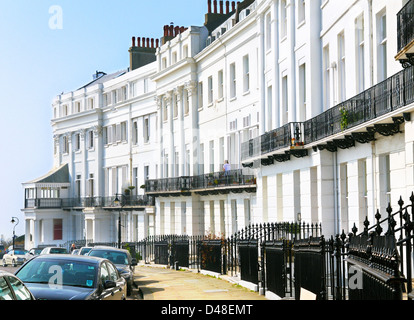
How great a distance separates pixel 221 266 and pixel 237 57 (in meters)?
15.4

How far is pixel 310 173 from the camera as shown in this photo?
2548 centimetres

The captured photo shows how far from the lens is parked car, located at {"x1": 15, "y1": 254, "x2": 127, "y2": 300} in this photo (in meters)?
10.6

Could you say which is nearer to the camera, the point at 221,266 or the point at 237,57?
the point at 221,266

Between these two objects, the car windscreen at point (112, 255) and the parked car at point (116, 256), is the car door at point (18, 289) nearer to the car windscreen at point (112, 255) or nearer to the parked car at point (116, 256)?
the parked car at point (116, 256)

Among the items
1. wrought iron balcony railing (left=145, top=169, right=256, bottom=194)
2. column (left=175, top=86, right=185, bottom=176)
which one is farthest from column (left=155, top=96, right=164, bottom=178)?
column (left=175, top=86, right=185, bottom=176)

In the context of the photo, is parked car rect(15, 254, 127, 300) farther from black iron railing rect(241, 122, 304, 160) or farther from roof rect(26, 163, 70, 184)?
roof rect(26, 163, 70, 184)

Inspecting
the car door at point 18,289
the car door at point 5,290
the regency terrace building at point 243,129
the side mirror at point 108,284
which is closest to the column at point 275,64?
the regency terrace building at point 243,129

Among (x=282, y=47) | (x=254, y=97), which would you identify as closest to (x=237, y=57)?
(x=254, y=97)

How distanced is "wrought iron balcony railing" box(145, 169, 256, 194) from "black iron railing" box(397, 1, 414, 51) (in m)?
18.1

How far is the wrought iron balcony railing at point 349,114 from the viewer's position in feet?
53.5

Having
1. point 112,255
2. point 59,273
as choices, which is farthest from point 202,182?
point 59,273

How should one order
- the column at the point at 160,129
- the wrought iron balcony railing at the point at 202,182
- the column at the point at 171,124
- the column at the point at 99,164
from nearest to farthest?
the wrought iron balcony railing at the point at 202,182
the column at the point at 171,124
the column at the point at 160,129
the column at the point at 99,164

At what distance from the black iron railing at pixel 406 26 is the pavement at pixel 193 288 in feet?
18.9
